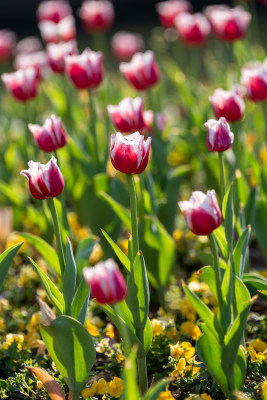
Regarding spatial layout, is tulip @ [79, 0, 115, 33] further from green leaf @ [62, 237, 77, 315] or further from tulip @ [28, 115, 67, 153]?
green leaf @ [62, 237, 77, 315]

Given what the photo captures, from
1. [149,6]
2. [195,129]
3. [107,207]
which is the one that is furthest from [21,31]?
[107,207]

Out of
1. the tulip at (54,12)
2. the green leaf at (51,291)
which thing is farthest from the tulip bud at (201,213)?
the tulip at (54,12)

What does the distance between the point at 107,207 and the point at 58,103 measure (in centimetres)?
133

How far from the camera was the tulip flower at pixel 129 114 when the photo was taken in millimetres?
2355

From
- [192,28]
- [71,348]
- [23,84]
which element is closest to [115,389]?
[71,348]

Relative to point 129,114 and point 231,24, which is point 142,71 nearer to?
point 129,114

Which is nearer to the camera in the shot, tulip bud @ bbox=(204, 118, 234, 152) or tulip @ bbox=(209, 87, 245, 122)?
tulip bud @ bbox=(204, 118, 234, 152)

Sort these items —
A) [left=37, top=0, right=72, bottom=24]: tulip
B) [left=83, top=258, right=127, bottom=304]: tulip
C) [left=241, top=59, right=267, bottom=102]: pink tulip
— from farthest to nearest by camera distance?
1. [left=37, top=0, right=72, bottom=24]: tulip
2. [left=241, top=59, right=267, bottom=102]: pink tulip
3. [left=83, top=258, right=127, bottom=304]: tulip

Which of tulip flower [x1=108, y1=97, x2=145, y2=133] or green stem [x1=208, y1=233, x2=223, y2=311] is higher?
tulip flower [x1=108, y1=97, x2=145, y2=133]

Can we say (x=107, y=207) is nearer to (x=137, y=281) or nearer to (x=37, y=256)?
(x=37, y=256)

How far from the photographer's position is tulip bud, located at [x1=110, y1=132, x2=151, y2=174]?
68.3 inches

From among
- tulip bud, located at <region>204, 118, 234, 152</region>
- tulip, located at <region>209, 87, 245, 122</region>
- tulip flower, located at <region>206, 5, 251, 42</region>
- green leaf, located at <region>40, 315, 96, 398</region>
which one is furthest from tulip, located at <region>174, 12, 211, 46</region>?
green leaf, located at <region>40, 315, 96, 398</region>

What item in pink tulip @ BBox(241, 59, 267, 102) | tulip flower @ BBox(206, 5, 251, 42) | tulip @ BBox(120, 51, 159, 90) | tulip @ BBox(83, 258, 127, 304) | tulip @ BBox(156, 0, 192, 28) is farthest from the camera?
tulip @ BBox(156, 0, 192, 28)

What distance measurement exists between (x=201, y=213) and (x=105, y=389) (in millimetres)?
743
